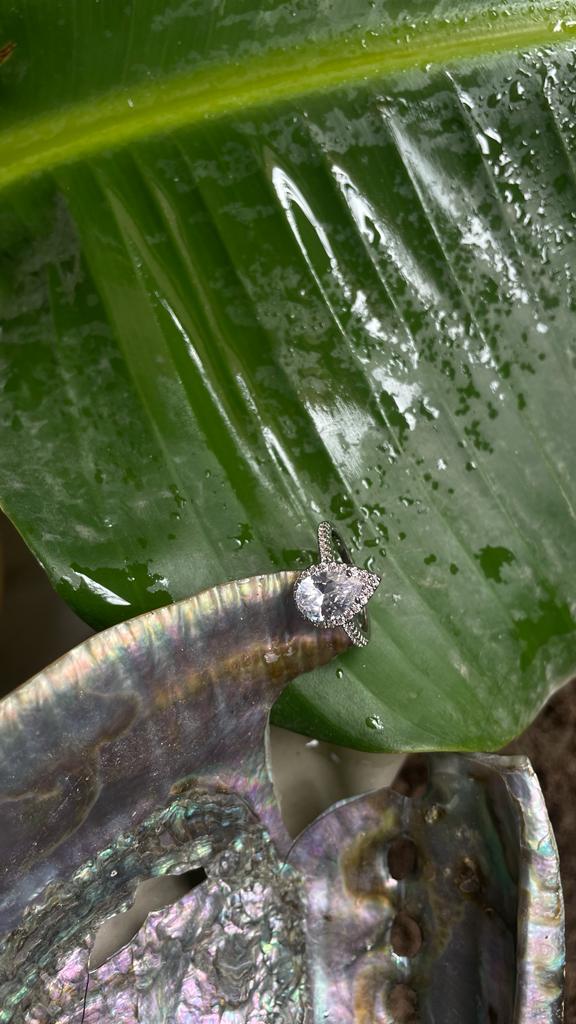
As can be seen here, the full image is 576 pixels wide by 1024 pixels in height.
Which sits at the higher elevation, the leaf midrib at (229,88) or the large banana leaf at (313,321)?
the leaf midrib at (229,88)

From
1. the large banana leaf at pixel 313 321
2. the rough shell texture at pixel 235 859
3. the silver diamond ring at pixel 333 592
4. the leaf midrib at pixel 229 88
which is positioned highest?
the leaf midrib at pixel 229 88

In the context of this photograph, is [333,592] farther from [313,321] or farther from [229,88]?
[229,88]

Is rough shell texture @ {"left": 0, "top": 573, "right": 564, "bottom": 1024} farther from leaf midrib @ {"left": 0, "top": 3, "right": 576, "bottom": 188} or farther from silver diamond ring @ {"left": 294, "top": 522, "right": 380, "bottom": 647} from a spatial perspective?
leaf midrib @ {"left": 0, "top": 3, "right": 576, "bottom": 188}

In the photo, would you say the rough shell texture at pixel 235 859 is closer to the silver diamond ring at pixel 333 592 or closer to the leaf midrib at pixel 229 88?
the silver diamond ring at pixel 333 592

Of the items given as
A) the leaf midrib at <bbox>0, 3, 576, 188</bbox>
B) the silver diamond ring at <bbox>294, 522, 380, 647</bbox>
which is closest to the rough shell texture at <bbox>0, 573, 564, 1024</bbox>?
the silver diamond ring at <bbox>294, 522, 380, 647</bbox>

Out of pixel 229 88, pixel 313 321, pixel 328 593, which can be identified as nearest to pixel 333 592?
pixel 328 593

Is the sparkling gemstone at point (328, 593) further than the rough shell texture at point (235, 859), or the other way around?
the sparkling gemstone at point (328, 593)

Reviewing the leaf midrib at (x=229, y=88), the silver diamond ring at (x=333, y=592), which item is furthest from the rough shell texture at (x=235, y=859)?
the leaf midrib at (x=229, y=88)
